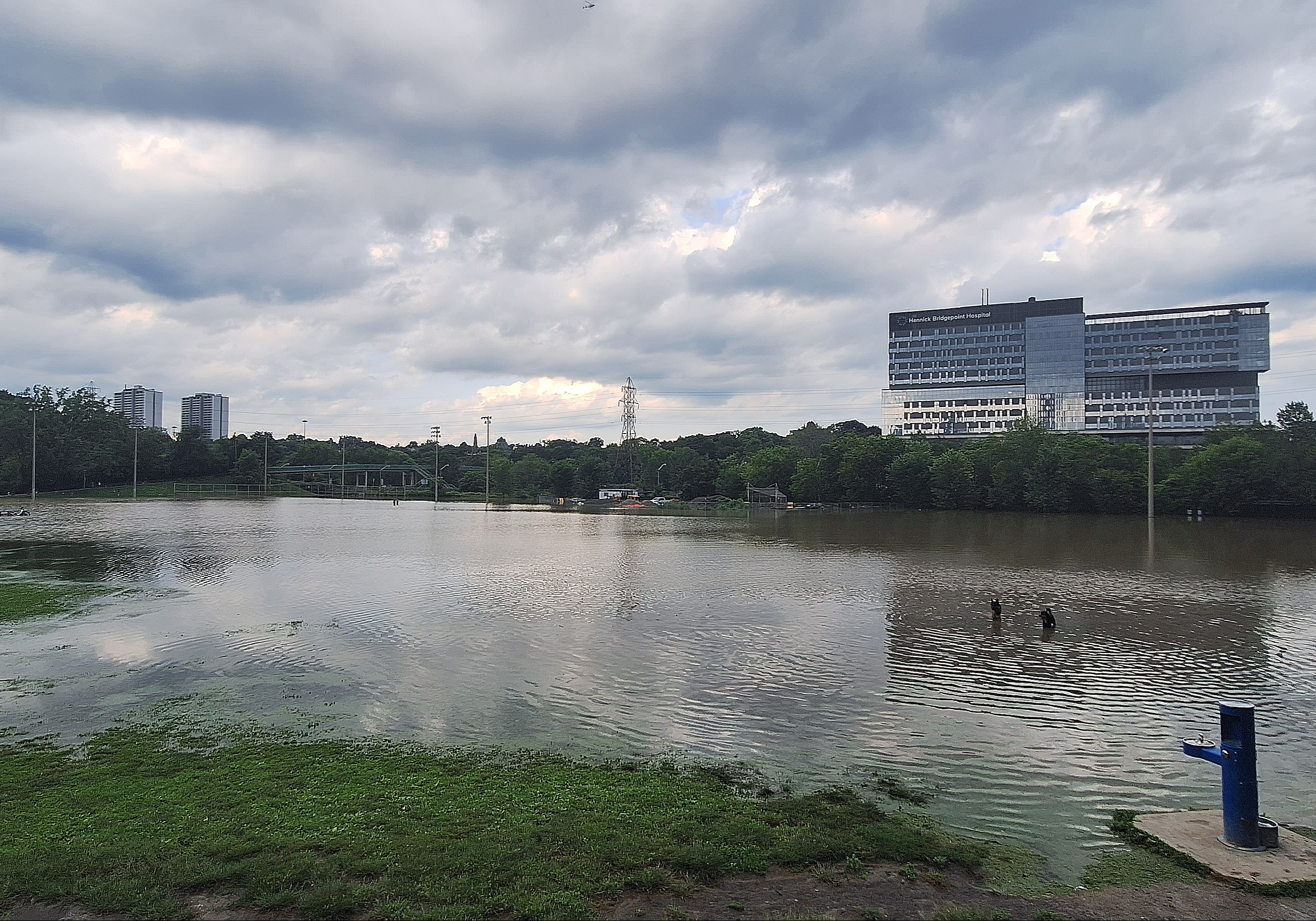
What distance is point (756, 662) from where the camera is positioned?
47.6 ft

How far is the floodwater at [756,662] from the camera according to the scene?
370 inches

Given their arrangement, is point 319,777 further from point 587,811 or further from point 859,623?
point 859,623

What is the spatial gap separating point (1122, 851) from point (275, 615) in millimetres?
17916

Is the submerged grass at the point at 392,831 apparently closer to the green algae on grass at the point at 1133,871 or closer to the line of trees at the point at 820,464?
the green algae on grass at the point at 1133,871

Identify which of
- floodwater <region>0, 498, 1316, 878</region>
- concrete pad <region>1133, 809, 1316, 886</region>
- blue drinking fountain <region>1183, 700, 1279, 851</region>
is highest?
blue drinking fountain <region>1183, 700, 1279, 851</region>

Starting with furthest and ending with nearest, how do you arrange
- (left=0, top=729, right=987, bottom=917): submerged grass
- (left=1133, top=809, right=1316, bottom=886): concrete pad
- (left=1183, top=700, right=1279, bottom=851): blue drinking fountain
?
(left=1183, top=700, right=1279, bottom=851): blue drinking fountain
(left=1133, top=809, right=1316, bottom=886): concrete pad
(left=0, top=729, right=987, bottom=917): submerged grass

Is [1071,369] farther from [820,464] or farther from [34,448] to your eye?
[34,448]

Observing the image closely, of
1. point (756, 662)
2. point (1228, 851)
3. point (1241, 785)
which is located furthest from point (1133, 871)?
point (756, 662)

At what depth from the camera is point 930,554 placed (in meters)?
35.7

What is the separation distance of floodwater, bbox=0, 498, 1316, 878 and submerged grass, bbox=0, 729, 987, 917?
118cm

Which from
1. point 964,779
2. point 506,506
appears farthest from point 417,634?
point 506,506

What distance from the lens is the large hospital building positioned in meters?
136

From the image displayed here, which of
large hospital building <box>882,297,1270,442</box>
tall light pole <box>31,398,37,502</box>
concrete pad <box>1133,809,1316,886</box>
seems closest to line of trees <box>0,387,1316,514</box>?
tall light pole <box>31,398,37,502</box>

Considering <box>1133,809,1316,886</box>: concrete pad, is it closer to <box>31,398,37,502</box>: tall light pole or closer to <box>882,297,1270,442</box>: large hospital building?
<box>31,398,37,502</box>: tall light pole
